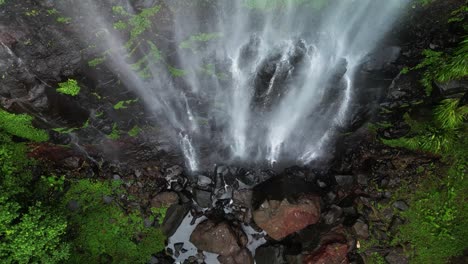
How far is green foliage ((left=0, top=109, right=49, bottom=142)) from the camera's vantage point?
843 cm

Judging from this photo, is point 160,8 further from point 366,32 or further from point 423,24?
point 423,24

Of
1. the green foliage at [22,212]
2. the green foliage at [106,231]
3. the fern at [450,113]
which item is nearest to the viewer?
the fern at [450,113]

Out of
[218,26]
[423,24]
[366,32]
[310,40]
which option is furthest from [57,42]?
[423,24]

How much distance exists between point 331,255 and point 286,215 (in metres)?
1.74

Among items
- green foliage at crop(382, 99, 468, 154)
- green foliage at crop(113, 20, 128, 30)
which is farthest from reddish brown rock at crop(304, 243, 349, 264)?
green foliage at crop(113, 20, 128, 30)

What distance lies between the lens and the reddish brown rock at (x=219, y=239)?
31.9 feet

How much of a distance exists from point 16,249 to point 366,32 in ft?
36.5

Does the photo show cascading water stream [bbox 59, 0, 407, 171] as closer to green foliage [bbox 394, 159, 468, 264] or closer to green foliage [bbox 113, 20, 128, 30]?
green foliage [bbox 113, 20, 128, 30]

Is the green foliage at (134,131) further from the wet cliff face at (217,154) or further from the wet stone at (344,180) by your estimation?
the wet stone at (344,180)

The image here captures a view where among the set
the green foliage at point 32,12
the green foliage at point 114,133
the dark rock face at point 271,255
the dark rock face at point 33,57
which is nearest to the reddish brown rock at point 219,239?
the dark rock face at point 271,255

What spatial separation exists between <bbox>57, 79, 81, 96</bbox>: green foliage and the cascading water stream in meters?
1.08

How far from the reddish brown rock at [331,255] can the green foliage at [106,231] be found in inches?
196

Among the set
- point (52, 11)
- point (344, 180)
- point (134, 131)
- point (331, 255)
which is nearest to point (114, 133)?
point (134, 131)

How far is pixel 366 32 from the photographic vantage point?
9.27 metres
